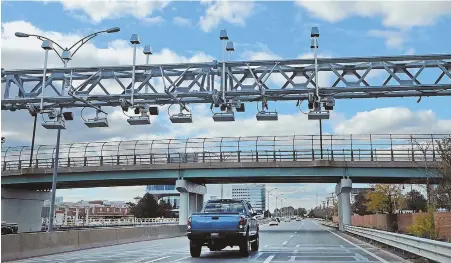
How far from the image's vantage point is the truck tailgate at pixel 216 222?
16359 millimetres

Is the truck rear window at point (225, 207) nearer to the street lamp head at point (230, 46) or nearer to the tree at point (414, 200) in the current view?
the street lamp head at point (230, 46)

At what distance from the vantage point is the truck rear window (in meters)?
18.1

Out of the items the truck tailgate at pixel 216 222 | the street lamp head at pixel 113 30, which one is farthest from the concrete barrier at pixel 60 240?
the street lamp head at pixel 113 30

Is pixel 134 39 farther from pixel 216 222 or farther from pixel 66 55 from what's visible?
pixel 216 222

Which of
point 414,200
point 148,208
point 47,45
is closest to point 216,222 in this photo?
point 47,45

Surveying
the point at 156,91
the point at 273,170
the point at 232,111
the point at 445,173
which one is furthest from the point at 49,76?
the point at 273,170

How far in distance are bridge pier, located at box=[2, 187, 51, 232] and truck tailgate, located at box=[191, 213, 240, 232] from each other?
40781 millimetres

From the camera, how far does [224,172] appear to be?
48.9 meters

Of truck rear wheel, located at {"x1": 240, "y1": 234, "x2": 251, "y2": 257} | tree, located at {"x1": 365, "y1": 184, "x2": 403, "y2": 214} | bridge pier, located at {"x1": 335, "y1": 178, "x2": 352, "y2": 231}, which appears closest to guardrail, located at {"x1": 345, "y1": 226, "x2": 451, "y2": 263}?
truck rear wheel, located at {"x1": 240, "y1": 234, "x2": 251, "y2": 257}

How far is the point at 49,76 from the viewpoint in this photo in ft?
73.2

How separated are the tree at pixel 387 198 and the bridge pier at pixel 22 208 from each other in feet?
155

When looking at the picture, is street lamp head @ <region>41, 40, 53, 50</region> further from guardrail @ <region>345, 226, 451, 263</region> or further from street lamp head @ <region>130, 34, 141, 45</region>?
guardrail @ <region>345, 226, 451, 263</region>

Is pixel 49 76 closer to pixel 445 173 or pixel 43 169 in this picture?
pixel 445 173

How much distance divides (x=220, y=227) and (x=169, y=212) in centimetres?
12169
